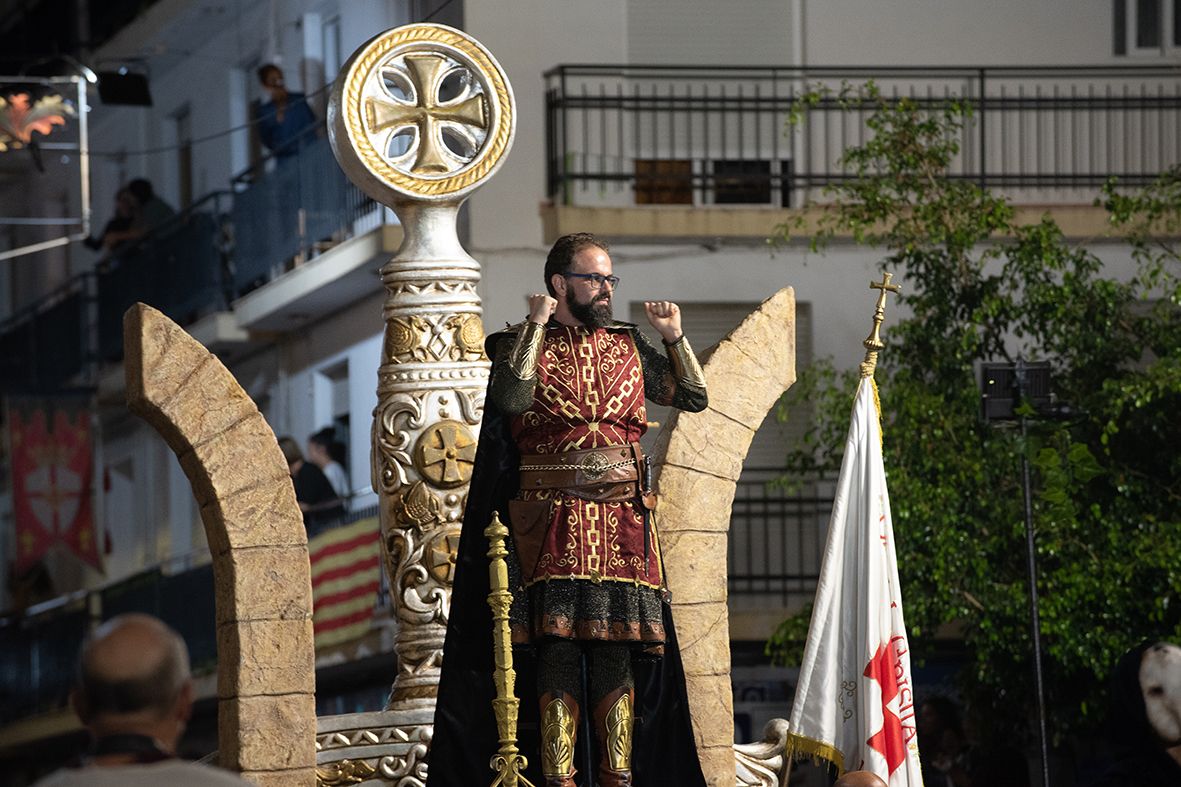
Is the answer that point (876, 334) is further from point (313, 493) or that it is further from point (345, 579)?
point (345, 579)

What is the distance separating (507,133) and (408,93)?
0.39 metres

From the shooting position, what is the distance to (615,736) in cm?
776

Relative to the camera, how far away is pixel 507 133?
925cm

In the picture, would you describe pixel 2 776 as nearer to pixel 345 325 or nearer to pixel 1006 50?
pixel 345 325

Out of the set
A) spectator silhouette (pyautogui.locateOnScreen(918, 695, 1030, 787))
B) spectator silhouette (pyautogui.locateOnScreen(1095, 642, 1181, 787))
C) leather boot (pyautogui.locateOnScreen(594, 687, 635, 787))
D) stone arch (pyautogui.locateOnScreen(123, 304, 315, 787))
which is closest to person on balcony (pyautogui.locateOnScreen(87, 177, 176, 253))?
spectator silhouette (pyautogui.locateOnScreen(918, 695, 1030, 787))

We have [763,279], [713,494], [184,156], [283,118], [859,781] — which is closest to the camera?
[859,781]

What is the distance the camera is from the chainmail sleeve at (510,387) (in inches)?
301

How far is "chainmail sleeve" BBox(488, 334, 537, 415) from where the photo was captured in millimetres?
7645

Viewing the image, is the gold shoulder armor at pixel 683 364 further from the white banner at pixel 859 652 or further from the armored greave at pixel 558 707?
the white banner at pixel 859 652

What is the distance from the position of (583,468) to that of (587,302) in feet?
1.67

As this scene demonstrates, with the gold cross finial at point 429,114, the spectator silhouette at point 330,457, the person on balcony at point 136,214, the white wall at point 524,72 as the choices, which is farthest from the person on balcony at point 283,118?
the gold cross finial at point 429,114

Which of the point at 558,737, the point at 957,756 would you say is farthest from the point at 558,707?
the point at 957,756

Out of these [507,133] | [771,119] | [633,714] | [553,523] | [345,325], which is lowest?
[633,714]

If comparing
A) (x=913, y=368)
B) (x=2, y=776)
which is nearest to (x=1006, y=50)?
(x=913, y=368)
